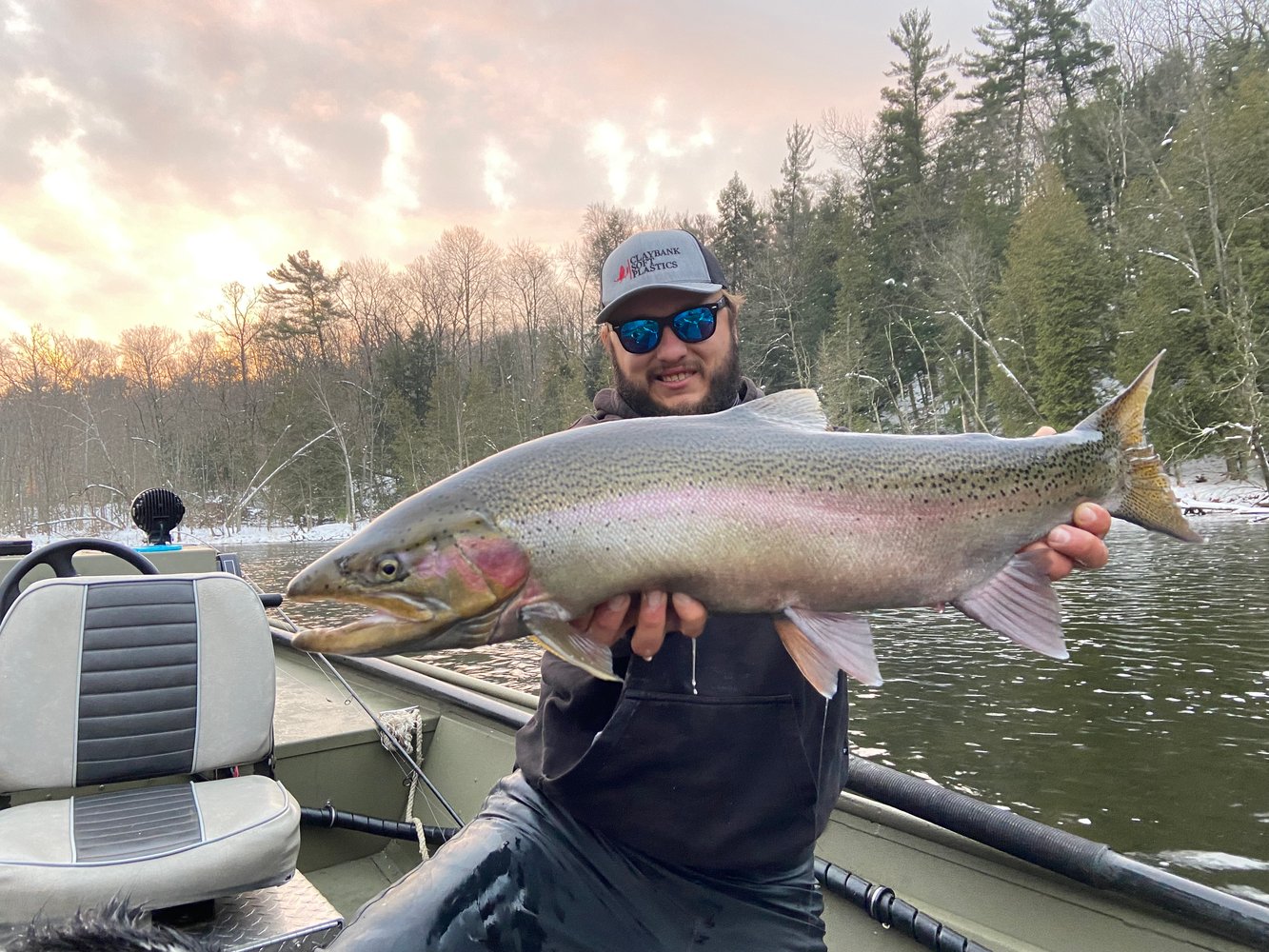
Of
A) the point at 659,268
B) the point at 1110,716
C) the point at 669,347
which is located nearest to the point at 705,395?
the point at 669,347

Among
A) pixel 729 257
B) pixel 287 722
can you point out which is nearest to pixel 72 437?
pixel 729 257

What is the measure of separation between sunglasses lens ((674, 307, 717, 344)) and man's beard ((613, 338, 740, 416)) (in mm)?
159

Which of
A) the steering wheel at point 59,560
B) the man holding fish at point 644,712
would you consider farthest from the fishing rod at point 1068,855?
the steering wheel at point 59,560

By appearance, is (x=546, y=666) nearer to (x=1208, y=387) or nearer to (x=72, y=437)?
(x=1208, y=387)

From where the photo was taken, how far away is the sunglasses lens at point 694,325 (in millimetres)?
3004

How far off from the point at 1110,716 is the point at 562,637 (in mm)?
8914

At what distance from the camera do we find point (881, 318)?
4350cm

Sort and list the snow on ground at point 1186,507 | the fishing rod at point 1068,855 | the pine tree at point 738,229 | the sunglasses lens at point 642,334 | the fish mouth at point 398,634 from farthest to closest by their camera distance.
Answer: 1. the pine tree at point 738,229
2. the snow on ground at point 1186,507
3. the sunglasses lens at point 642,334
4. the fishing rod at point 1068,855
5. the fish mouth at point 398,634

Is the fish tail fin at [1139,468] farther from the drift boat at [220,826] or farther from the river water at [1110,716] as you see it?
the river water at [1110,716]

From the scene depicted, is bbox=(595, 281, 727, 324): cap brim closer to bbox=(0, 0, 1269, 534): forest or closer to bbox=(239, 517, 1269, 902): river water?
bbox=(239, 517, 1269, 902): river water

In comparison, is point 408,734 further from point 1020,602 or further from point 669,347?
point 1020,602

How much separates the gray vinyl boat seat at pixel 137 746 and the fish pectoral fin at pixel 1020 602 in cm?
242

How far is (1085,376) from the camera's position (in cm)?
3366

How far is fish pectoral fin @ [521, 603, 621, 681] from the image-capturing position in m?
1.92
